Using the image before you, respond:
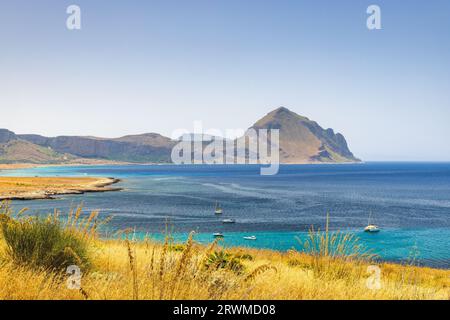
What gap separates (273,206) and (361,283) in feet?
223

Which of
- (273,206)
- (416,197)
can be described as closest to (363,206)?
(273,206)

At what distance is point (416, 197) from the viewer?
94438 mm

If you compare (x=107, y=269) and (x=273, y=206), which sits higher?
(x=107, y=269)

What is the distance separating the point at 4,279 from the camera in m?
5.67

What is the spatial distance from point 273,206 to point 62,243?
68.5 metres

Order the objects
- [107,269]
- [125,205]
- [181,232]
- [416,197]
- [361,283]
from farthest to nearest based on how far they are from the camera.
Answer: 1. [416,197]
2. [125,205]
3. [181,232]
4. [107,269]
5. [361,283]
